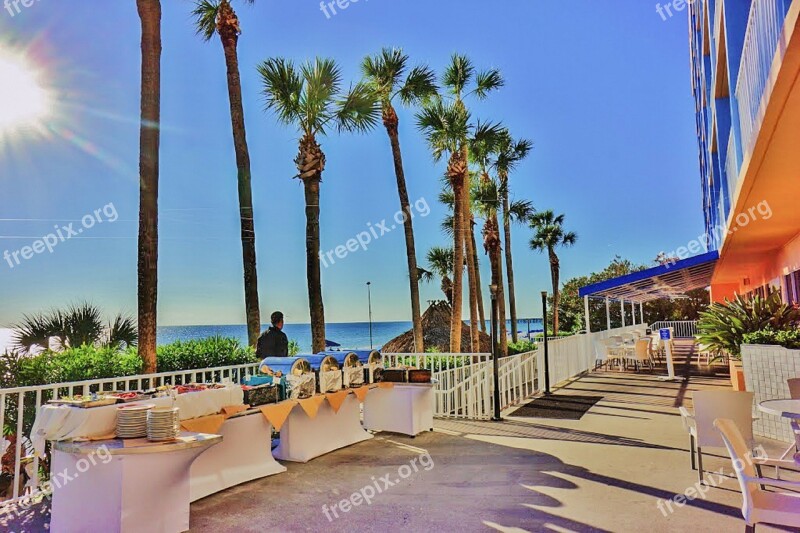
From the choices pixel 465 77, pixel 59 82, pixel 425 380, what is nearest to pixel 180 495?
pixel 425 380

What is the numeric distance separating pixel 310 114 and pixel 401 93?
223 inches

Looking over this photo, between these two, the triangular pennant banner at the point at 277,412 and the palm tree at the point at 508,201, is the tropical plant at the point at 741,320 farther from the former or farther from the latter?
the palm tree at the point at 508,201

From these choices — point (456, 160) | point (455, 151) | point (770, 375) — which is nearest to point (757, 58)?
point (770, 375)

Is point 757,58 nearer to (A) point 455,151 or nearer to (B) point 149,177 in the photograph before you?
(B) point 149,177

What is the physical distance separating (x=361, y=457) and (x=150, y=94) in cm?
702

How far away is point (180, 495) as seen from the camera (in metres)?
4.05

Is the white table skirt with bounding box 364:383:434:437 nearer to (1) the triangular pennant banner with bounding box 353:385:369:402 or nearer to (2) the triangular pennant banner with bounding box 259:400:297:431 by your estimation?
(1) the triangular pennant banner with bounding box 353:385:369:402

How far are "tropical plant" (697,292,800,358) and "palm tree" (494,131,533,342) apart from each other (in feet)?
47.9

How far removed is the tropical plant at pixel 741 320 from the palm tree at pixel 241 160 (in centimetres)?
942

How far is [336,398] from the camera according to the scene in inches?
255

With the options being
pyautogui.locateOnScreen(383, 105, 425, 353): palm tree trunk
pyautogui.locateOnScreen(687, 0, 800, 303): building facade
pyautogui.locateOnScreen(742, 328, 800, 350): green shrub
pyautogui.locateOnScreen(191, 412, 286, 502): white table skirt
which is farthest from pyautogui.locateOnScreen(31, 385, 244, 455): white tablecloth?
pyautogui.locateOnScreen(383, 105, 425, 353): palm tree trunk

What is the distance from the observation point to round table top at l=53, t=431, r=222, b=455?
363 cm

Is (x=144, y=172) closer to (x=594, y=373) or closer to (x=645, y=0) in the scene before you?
(x=645, y=0)

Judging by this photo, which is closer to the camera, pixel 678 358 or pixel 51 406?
pixel 51 406
